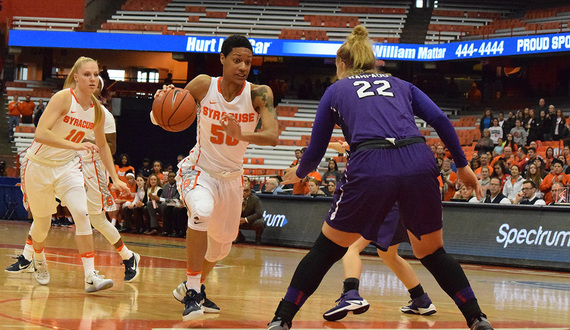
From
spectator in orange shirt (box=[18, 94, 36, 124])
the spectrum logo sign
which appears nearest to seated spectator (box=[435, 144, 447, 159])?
the spectrum logo sign

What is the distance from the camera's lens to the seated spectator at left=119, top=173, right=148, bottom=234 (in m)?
18.2

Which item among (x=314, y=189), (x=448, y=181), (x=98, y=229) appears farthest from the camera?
(x=314, y=189)

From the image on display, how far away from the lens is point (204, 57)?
1326 inches

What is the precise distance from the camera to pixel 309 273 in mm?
4652

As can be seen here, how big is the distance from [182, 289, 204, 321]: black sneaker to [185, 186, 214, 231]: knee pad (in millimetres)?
493

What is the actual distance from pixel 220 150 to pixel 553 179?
9775mm

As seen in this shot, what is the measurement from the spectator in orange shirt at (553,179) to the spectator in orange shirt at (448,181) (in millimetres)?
1729

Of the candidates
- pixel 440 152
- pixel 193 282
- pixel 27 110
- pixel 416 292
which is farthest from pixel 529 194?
pixel 27 110

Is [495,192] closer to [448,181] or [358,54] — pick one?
[448,181]

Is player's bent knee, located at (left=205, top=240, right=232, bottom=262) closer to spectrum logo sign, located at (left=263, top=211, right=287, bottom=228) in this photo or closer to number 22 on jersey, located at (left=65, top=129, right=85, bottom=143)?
number 22 on jersey, located at (left=65, top=129, right=85, bottom=143)

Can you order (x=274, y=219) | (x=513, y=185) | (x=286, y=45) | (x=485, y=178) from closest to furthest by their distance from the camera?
(x=513, y=185) → (x=485, y=178) → (x=274, y=219) → (x=286, y=45)

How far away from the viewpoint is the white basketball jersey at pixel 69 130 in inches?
286

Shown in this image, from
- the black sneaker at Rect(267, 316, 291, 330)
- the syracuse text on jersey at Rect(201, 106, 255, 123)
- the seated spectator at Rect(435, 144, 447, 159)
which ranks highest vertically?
the syracuse text on jersey at Rect(201, 106, 255, 123)

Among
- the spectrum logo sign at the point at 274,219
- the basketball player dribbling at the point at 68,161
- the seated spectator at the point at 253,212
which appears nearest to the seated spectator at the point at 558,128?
the spectrum logo sign at the point at 274,219
